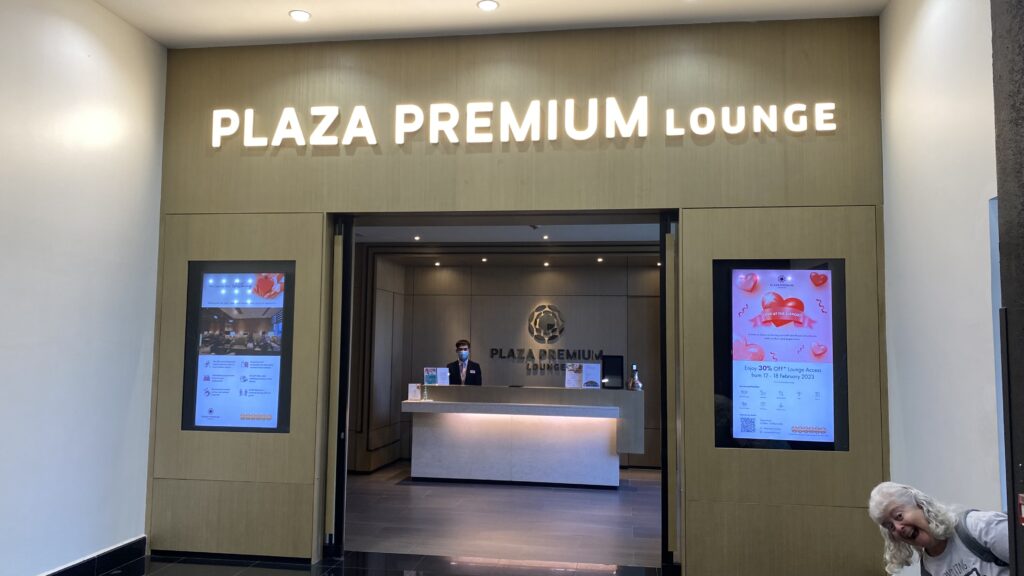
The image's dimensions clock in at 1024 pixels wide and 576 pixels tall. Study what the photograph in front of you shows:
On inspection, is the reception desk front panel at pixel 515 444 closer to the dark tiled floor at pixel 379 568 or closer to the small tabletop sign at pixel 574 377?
the small tabletop sign at pixel 574 377

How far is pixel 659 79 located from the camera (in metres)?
5.34

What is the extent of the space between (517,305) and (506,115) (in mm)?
6365

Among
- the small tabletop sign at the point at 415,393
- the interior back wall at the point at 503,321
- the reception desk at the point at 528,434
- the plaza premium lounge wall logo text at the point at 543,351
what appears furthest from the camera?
the plaza premium lounge wall logo text at the point at 543,351

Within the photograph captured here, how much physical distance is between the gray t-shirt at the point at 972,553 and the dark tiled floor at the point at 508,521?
320 cm

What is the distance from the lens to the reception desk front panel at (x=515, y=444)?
878 cm

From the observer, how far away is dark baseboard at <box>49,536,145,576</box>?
489cm

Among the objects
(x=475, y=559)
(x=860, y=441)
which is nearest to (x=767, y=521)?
(x=860, y=441)

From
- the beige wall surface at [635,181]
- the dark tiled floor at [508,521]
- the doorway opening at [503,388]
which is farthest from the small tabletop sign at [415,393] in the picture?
the beige wall surface at [635,181]

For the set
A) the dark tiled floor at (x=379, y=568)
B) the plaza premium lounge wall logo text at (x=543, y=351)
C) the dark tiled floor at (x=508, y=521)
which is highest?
Result: the plaza premium lounge wall logo text at (x=543, y=351)

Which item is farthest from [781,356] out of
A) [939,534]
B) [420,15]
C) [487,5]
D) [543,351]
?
[543,351]

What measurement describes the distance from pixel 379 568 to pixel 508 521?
1844 mm

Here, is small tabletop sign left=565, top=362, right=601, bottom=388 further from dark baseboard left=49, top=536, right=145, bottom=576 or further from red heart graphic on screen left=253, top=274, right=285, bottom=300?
dark baseboard left=49, top=536, right=145, bottom=576

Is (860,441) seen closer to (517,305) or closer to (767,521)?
(767,521)

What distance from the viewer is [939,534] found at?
259 centimetres
